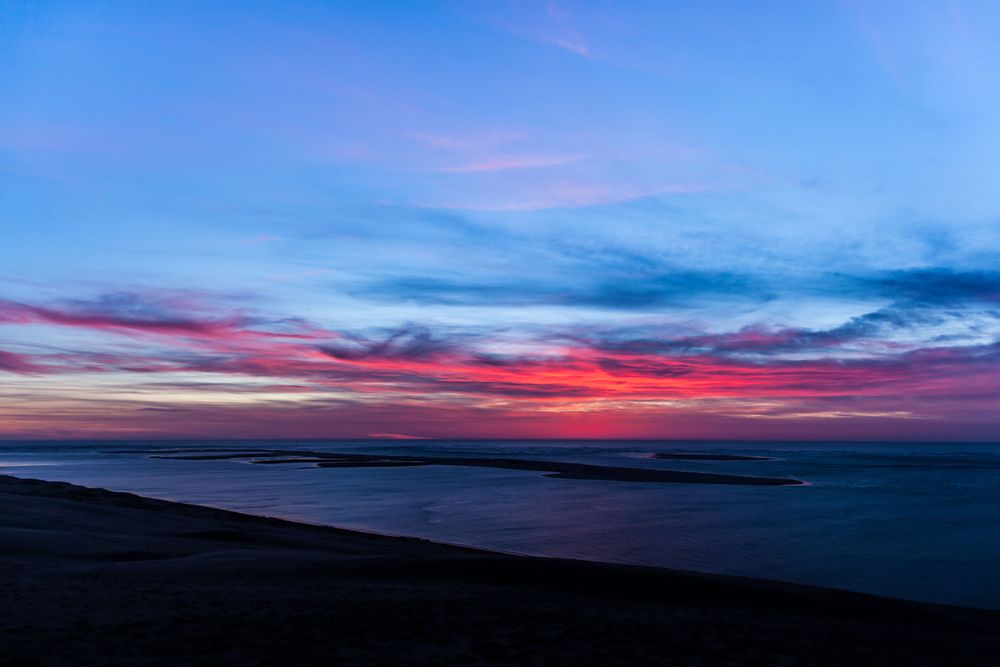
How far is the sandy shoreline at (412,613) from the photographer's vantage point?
9.24 meters

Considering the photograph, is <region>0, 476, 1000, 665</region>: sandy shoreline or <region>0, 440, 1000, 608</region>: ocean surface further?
<region>0, 440, 1000, 608</region>: ocean surface

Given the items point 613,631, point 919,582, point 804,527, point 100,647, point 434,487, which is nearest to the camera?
point 100,647

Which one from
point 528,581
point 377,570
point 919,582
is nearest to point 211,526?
point 377,570

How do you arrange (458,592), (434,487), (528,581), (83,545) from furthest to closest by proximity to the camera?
(434,487), (83,545), (528,581), (458,592)

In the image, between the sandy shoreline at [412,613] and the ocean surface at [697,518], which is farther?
the ocean surface at [697,518]

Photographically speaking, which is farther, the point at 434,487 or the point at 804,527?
the point at 434,487

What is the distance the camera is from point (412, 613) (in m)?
11.5

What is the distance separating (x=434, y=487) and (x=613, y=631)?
3815 cm

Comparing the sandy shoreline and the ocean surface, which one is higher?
the sandy shoreline

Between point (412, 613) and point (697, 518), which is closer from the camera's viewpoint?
point (412, 613)

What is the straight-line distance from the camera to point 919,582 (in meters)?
18.4

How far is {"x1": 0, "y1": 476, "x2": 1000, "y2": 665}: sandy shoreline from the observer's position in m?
9.24

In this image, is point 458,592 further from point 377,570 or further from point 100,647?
point 100,647

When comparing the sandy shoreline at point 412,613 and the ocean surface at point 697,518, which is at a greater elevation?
the sandy shoreline at point 412,613
